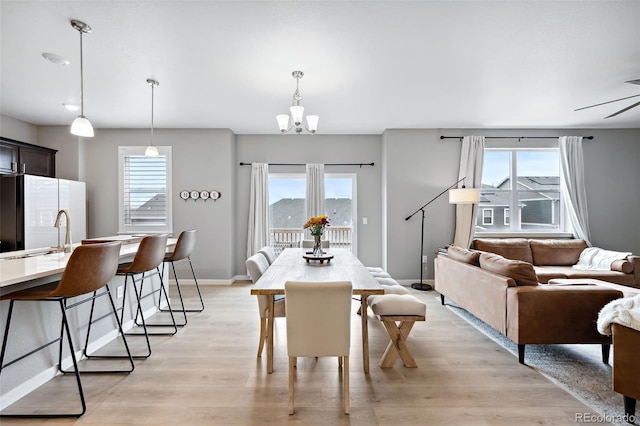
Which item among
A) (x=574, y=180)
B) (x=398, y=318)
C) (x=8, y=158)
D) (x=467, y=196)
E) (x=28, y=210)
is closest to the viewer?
(x=398, y=318)

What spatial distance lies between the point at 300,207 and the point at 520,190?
3.90 m

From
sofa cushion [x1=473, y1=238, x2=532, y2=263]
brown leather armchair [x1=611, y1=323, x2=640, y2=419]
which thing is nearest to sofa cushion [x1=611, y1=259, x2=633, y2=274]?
sofa cushion [x1=473, y1=238, x2=532, y2=263]

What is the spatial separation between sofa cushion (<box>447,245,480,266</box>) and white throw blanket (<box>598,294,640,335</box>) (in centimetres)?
130

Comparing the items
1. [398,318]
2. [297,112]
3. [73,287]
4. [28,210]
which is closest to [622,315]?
[398,318]

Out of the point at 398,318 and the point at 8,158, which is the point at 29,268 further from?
the point at 8,158

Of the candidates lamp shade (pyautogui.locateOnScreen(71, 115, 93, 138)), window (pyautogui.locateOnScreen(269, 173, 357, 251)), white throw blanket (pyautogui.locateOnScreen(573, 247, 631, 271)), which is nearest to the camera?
lamp shade (pyautogui.locateOnScreen(71, 115, 93, 138))

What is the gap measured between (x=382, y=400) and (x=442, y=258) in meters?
2.34

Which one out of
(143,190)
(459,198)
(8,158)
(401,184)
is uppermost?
(8,158)

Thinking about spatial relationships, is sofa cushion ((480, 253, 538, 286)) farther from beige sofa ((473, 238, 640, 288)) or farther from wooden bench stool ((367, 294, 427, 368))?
beige sofa ((473, 238, 640, 288))

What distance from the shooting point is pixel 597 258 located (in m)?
4.29

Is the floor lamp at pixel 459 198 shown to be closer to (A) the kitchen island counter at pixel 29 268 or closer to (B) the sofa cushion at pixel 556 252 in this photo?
(B) the sofa cushion at pixel 556 252

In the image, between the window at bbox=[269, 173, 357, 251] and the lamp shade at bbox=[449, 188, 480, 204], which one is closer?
the lamp shade at bbox=[449, 188, 480, 204]

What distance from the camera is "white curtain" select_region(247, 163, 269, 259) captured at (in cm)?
541

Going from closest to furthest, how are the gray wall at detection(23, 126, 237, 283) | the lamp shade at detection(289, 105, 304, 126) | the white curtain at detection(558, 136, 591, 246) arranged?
the lamp shade at detection(289, 105, 304, 126) → the white curtain at detection(558, 136, 591, 246) → the gray wall at detection(23, 126, 237, 283)
